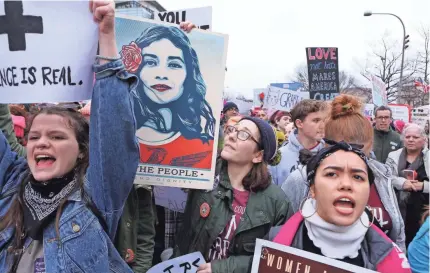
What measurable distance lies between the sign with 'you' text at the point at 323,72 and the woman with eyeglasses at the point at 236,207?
4.65 metres

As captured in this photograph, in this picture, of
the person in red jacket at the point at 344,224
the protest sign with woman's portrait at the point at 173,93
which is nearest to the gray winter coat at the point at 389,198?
the person in red jacket at the point at 344,224

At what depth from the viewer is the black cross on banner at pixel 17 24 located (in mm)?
1665

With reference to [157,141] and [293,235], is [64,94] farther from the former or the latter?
[293,235]

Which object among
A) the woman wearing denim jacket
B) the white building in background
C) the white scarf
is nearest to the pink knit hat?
the white building in background

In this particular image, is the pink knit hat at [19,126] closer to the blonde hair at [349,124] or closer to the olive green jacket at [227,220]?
the olive green jacket at [227,220]

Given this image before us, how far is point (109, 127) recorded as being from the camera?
5.23 ft

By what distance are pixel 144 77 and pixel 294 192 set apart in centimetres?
118

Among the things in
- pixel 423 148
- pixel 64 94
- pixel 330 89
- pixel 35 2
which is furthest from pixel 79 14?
pixel 330 89

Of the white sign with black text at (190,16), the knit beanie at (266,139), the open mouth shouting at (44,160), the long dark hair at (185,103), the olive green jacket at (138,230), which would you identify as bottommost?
the olive green jacket at (138,230)

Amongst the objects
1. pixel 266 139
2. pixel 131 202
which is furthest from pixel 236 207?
pixel 131 202

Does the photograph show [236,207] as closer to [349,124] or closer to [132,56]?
[349,124]

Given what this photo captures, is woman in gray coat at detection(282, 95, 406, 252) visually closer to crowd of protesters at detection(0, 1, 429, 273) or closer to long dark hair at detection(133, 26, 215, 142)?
crowd of protesters at detection(0, 1, 429, 273)

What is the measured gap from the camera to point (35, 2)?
5.46 feet

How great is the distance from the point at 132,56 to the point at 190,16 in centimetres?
82
